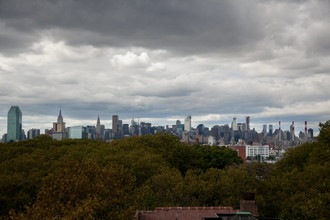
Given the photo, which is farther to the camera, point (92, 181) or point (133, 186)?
point (133, 186)

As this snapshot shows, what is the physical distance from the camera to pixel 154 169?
5625 cm

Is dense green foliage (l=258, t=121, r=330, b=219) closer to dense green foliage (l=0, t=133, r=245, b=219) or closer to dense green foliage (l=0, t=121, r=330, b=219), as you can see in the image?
dense green foliage (l=0, t=121, r=330, b=219)

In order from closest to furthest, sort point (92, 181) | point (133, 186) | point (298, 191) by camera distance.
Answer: point (92, 181)
point (298, 191)
point (133, 186)

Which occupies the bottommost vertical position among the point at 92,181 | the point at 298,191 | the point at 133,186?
the point at 133,186

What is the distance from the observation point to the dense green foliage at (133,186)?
2842cm

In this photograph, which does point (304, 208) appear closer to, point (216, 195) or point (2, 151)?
point (216, 195)

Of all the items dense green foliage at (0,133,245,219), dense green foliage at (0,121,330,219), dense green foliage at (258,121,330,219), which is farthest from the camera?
dense green foliage at (258,121,330,219)

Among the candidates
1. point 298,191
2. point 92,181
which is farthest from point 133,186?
point 298,191

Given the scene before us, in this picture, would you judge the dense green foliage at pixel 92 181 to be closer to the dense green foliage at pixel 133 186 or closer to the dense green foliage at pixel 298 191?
the dense green foliage at pixel 133 186

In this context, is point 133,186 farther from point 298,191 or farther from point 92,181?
point 298,191

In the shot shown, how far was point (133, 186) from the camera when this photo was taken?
52.6m

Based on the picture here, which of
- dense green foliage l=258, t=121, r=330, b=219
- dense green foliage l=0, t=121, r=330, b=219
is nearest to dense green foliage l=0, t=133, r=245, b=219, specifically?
dense green foliage l=0, t=121, r=330, b=219

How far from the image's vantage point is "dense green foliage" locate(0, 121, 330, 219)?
28.4m

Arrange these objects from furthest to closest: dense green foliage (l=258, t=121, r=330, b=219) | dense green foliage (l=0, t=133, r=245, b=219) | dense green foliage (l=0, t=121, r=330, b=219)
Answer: dense green foliage (l=258, t=121, r=330, b=219)
dense green foliage (l=0, t=121, r=330, b=219)
dense green foliage (l=0, t=133, r=245, b=219)
